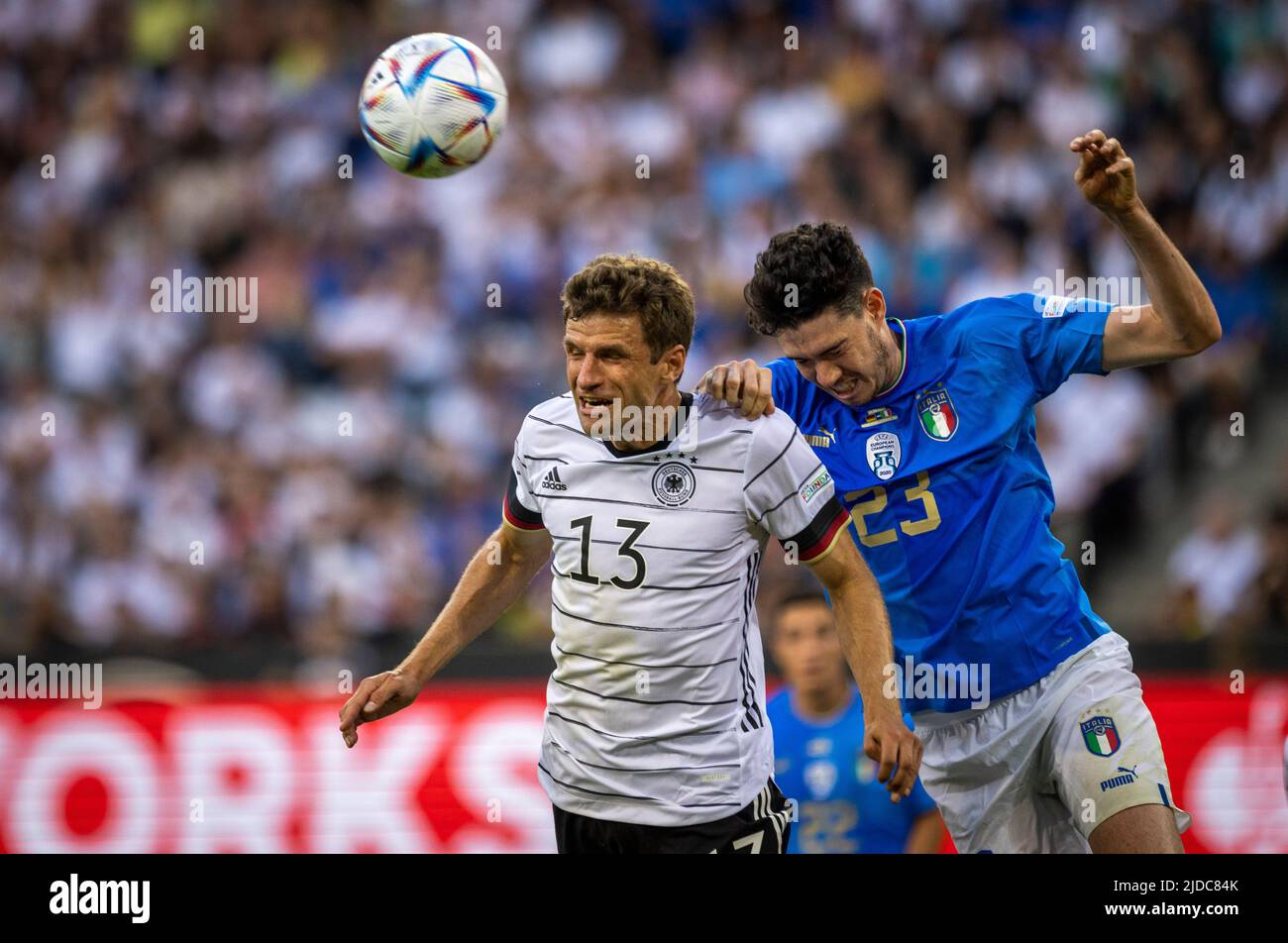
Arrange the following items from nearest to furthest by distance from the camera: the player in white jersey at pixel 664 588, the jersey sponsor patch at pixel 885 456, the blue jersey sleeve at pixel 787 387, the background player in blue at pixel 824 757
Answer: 1. the player in white jersey at pixel 664 588
2. the jersey sponsor patch at pixel 885 456
3. the blue jersey sleeve at pixel 787 387
4. the background player in blue at pixel 824 757

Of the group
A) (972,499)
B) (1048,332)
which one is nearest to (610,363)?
(972,499)

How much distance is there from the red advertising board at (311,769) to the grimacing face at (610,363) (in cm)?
403

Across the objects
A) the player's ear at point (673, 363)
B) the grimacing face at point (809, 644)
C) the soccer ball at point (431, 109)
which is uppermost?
the soccer ball at point (431, 109)

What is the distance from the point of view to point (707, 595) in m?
4.10

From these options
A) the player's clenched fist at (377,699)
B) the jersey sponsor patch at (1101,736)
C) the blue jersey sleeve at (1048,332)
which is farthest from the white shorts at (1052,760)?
the player's clenched fist at (377,699)

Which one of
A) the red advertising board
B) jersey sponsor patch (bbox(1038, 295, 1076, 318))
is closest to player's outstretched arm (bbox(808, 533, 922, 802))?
jersey sponsor patch (bbox(1038, 295, 1076, 318))

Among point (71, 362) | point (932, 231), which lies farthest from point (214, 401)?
point (932, 231)

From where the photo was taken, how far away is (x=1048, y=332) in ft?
15.0

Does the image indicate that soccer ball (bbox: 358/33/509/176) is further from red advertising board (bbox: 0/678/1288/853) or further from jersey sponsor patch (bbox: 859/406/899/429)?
red advertising board (bbox: 0/678/1288/853)

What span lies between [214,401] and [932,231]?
18.6ft

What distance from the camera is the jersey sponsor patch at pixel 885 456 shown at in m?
4.62

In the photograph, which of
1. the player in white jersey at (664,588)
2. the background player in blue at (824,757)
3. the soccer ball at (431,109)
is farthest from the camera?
the background player in blue at (824,757)

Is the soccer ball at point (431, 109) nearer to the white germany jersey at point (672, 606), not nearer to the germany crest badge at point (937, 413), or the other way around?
the white germany jersey at point (672, 606)

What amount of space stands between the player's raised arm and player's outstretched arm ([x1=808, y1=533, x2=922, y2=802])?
929 millimetres
